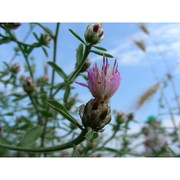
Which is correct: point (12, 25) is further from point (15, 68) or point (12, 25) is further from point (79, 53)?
point (15, 68)

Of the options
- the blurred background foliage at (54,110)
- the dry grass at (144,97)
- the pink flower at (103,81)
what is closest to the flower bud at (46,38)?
the blurred background foliage at (54,110)

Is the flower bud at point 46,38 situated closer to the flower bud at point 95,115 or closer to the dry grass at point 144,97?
the flower bud at point 95,115

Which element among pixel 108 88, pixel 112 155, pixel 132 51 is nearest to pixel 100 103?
pixel 108 88

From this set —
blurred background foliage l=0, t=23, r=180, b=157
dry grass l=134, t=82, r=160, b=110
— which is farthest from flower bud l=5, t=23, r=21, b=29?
dry grass l=134, t=82, r=160, b=110

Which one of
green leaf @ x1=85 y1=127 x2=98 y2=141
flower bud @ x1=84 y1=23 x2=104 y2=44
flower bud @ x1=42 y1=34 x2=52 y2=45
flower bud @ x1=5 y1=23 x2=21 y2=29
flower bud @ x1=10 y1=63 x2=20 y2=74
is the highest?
flower bud @ x1=5 y1=23 x2=21 y2=29

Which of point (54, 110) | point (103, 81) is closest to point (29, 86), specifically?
point (54, 110)

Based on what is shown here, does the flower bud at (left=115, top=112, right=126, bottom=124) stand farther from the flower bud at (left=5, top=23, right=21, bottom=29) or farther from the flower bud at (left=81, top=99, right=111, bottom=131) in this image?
the flower bud at (left=81, top=99, right=111, bottom=131)
